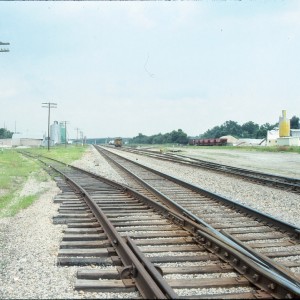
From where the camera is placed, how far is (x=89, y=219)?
307 inches

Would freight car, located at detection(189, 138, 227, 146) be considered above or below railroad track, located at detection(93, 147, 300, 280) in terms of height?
above

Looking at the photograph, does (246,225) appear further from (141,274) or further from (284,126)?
(284,126)

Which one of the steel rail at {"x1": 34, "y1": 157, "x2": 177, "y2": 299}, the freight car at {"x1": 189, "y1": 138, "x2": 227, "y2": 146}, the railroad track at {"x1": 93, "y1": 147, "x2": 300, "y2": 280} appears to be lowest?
the railroad track at {"x1": 93, "y1": 147, "x2": 300, "y2": 280}

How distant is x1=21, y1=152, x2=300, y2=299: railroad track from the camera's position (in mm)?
4121

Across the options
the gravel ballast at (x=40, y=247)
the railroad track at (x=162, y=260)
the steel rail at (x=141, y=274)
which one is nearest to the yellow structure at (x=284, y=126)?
the gravel ballast at (x=40, y=247)

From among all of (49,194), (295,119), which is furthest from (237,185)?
(295,119)

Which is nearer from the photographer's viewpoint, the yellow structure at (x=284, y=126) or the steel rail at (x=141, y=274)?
the steel rail at (x=141, y=274)

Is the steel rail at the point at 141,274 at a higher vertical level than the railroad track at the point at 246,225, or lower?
higher

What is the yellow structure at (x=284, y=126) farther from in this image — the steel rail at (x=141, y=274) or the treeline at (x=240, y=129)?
the treeline at (x=240, y=129)

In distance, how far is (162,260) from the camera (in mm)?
5172

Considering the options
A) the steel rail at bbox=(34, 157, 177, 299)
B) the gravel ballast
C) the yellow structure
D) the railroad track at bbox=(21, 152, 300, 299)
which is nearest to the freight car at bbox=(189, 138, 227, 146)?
the yellow structure

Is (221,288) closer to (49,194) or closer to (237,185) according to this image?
(49,194)

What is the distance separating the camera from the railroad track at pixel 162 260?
13.5ft

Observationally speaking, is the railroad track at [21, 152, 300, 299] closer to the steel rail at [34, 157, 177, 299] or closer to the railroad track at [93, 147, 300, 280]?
the steel rail at [34, 157, 177, 299]
